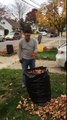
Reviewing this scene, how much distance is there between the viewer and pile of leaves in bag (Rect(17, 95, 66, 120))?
7795 mm

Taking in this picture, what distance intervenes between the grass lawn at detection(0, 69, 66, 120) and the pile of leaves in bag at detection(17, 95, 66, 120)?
0.45 ft

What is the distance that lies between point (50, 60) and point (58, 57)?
14.9 feet

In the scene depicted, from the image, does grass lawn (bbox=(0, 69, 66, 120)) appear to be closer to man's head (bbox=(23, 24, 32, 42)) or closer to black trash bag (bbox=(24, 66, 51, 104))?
black trash bag (bbox=(24, 66, 51, 104))

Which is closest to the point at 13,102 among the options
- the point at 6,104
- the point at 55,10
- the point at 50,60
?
the point at 6,104

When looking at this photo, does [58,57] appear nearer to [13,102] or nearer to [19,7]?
[13,102]

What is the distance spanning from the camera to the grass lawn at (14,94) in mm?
8279

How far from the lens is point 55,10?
3578 centimetres

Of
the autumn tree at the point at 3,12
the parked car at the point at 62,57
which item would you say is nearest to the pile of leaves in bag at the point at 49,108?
the parked car at the point at 62,57

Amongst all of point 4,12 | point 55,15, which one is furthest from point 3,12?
point 55,15

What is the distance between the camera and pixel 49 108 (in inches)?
324

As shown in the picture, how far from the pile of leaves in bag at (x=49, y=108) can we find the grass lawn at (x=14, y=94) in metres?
0.14

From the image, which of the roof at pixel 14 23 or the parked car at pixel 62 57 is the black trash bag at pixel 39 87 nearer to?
the parked car at pixel 62 57

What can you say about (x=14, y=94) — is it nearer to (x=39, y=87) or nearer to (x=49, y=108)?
(x=39, y=87)

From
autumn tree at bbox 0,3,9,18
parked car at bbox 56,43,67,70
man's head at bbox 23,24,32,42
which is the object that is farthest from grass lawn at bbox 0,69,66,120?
autumn tree at bbox 0,3,9,18
